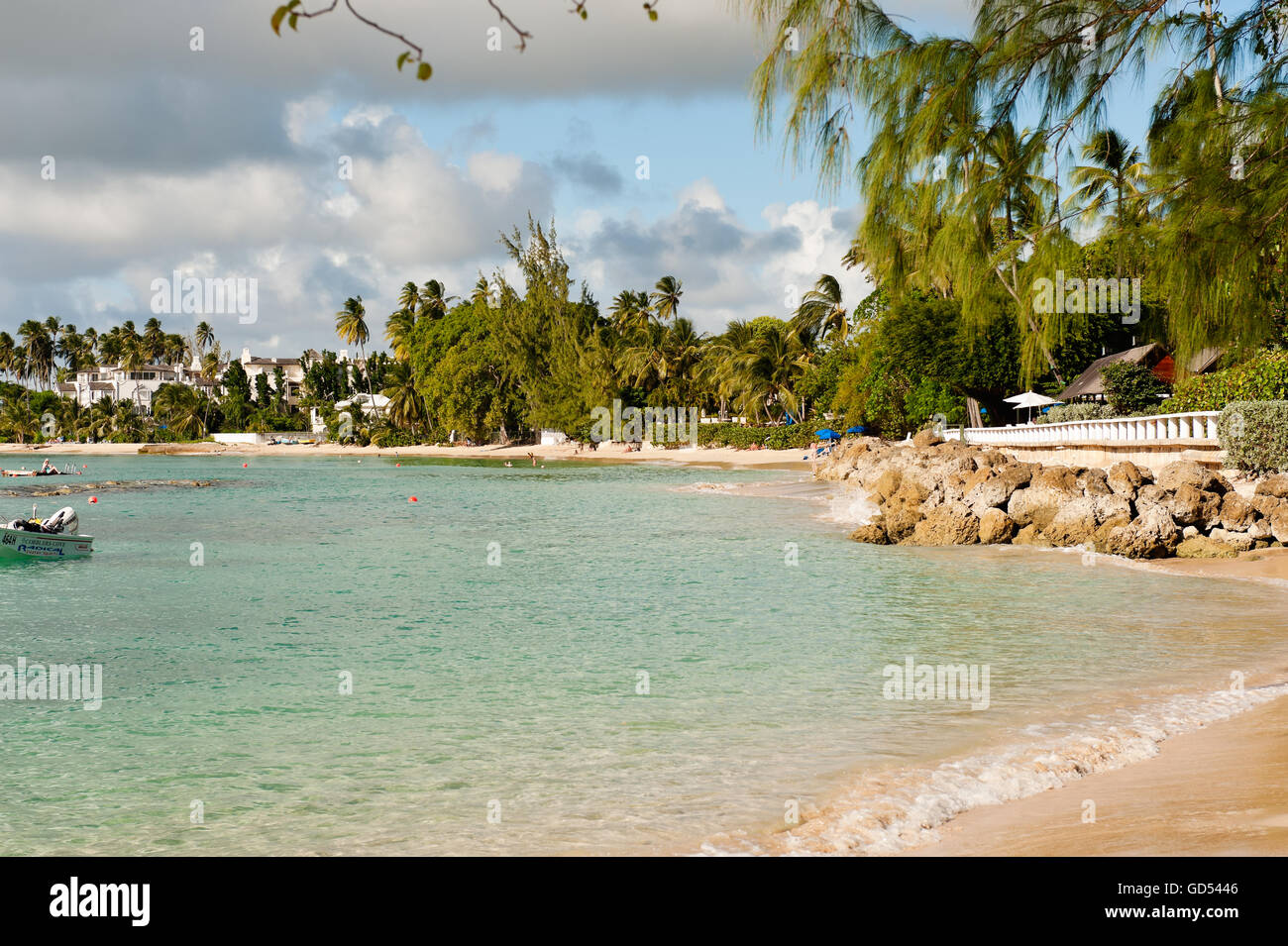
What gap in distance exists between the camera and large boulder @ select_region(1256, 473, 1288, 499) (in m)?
19.0

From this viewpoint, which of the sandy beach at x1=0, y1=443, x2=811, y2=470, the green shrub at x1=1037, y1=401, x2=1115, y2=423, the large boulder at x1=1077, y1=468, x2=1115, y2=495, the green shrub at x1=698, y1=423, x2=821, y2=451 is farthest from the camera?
the green shrub at x1=698, y1=423, x2=821, y2=451

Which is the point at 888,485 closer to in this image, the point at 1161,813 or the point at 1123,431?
the point at 1123,431

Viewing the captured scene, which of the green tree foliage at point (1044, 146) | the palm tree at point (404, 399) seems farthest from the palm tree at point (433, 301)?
the green tree foliage at point (1044, 146)

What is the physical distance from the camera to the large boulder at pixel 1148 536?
19.2 m

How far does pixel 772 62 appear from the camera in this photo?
6.81 meters

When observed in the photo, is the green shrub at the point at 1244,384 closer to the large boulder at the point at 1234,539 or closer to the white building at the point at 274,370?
the large boulder at the point at 1234,539

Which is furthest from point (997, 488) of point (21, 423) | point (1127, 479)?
point (21, 423)

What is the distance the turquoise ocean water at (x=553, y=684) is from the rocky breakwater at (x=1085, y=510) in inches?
45.9

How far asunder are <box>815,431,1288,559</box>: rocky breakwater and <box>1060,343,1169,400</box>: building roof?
1730 centimetres

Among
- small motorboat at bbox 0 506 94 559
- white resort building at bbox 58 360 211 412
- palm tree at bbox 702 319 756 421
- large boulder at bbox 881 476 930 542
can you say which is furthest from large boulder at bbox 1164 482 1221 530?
white resort building at bbox 58 360 211 412

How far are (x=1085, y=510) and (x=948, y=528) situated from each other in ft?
10.1

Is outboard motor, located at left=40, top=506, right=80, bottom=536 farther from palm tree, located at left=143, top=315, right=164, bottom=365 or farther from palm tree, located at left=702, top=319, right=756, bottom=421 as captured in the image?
palm tree, located at left=143, top=315, right=164, bottom=365
